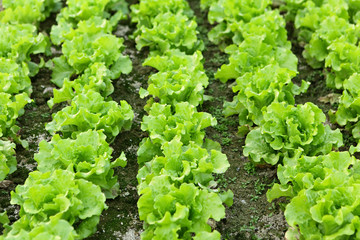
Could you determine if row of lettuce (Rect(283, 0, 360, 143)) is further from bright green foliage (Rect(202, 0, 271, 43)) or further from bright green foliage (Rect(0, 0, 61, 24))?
bright green foliage (Rect(0, 0, 61, 24))

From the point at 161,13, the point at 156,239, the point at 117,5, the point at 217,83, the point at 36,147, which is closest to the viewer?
the point at 156,239

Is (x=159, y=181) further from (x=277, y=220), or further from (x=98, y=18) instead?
(x=98, y=18)

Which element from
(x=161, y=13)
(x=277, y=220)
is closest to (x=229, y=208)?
(x=277, y=220)

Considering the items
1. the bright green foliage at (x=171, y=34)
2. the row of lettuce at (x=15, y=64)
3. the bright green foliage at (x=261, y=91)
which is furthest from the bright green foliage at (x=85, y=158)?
the bright green foliage at (x=171, y=34)

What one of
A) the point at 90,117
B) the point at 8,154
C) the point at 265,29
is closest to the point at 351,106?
the point at 265,29

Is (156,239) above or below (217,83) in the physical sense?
above

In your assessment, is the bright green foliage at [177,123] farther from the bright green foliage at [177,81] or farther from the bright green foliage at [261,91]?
the bright green foliage at [261,91]

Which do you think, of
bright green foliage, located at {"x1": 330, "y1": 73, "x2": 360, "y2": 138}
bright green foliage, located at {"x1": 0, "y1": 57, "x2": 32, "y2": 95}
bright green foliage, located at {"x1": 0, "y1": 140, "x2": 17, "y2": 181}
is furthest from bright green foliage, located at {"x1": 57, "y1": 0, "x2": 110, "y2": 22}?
bright green foliage, located at {"x1": 330, "y1": 73, "x2": 360, "y2": 138}
